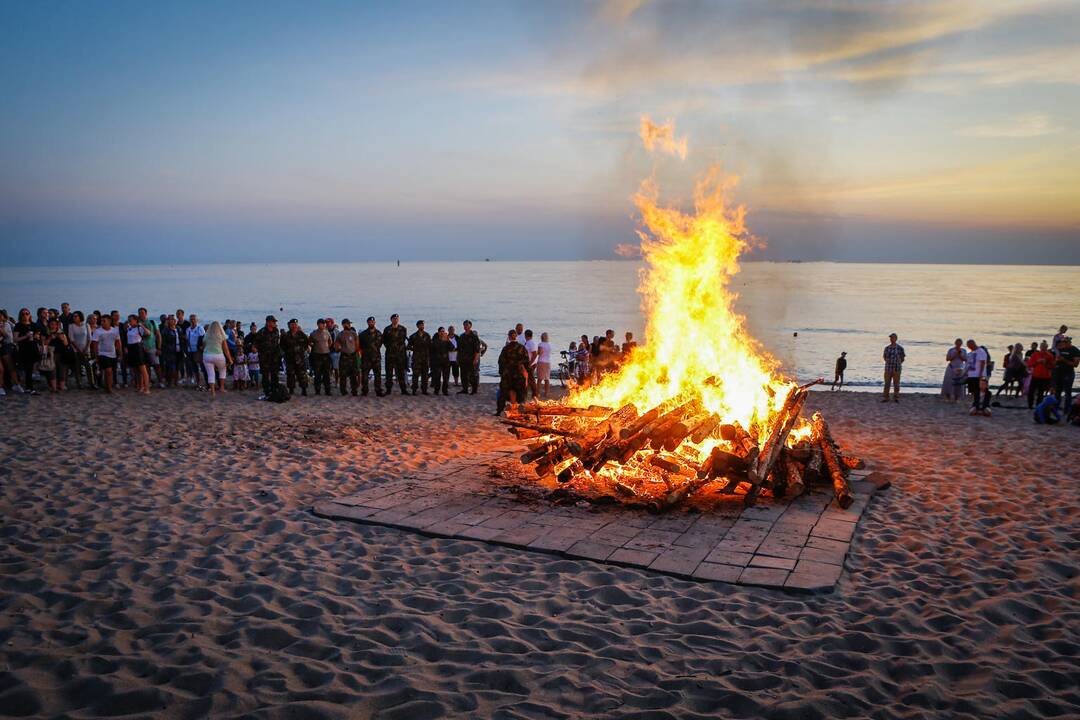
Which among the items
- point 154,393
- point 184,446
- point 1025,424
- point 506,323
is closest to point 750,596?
point 184,446

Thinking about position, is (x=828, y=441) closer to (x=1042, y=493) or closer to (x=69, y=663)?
(x=1042, y=493)

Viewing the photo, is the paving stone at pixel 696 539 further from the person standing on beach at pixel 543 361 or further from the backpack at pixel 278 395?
the backpack at pixel 278 395

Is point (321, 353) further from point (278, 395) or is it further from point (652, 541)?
point (652, 541)

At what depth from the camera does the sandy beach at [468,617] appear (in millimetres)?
3959

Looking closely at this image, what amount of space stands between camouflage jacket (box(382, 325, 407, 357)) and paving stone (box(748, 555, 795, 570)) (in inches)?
494

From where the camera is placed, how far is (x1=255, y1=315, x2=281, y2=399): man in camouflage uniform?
1614 centimetres

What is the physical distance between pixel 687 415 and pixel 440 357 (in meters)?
9.87

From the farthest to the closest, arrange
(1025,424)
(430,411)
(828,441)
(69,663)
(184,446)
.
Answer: (430,411) → (1025,424) → (184,446) → (828,441) → (69,663)

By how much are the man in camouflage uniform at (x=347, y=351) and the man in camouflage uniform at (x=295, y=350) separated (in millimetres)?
841

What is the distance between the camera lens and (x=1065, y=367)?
51.2 feet

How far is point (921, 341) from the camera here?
145 ft

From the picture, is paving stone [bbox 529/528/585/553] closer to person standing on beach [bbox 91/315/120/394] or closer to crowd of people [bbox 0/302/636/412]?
crowd of people [bbox 0/302/636/412]

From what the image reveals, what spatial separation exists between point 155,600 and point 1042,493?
10.2m

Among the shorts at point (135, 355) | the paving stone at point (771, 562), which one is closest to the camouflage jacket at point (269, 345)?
the shorts at point (135, 355)
